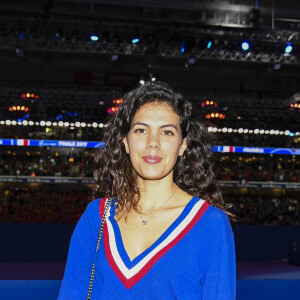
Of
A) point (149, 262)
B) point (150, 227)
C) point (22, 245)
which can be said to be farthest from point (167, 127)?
point (22, 245)

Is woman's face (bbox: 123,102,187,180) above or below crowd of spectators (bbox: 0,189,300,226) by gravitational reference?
above

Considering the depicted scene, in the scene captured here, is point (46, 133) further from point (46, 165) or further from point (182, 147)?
point (182, 147)

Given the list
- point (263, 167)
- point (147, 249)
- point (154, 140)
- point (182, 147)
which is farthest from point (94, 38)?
point (263, 167)

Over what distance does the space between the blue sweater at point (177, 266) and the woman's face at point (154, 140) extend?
0.18 metres

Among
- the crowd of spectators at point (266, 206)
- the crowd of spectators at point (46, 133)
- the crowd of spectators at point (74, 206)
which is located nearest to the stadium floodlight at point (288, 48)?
the crowd of spectators at point (74, 206)

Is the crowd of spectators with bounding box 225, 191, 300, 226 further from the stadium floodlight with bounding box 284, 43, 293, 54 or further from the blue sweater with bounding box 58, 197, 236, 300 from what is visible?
the blue sweater with bounding box 58, 197, 236, 300

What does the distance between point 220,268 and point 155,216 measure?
12.3 inches

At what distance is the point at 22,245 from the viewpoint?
820cm

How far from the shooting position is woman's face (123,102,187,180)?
1.61 metres

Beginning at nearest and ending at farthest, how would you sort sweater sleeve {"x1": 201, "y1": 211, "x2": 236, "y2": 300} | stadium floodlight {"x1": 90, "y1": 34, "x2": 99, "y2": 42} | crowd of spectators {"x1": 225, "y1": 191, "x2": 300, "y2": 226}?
sweater sleeve {"x1": 201, "y1": 211, "x2": 236, "y2": 300}, stadium floodlight {"x1": 90, "y1": 34, "x2": 99, "y2": 42}, crowd of spectators {"x1": 225, "y1": 191, "x2": 300, "y2": 226}

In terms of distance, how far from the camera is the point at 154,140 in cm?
160

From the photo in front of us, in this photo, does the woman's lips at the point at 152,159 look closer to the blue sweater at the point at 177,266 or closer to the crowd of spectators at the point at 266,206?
the blue sweater at the point at 177,266

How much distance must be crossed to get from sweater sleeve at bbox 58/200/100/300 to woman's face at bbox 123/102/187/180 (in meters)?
0.25

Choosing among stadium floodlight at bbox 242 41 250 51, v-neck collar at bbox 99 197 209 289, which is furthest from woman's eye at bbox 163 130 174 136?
stadium floodlight at bbox 242 41 250 51
